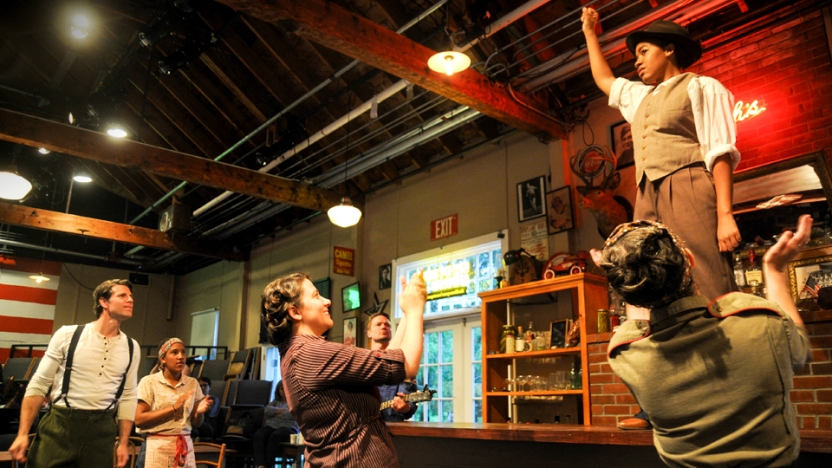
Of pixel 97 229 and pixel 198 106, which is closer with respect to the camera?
pixel 198 106

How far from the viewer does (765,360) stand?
1245 mm

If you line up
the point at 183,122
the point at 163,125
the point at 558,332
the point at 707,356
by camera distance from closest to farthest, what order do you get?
the point at 707,356 < the point at 558,332 < the point at 183,122 < the point at 163,125

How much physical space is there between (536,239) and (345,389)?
4992 millimetres

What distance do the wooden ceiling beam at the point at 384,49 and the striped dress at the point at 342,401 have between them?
3569mm

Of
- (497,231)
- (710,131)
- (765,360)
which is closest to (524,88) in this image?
(497,231)

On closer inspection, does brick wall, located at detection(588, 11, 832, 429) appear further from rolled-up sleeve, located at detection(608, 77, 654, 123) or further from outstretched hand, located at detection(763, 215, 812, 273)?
outstretched hand, located at detection(763, 215, 812, 273)

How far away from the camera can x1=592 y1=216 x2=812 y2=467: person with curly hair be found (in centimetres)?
125

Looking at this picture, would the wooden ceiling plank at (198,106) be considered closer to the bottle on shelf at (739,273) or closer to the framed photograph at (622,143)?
the framed photograph at (622,143)

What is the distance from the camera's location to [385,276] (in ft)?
28.6

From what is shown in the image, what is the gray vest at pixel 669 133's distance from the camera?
6.94 feet

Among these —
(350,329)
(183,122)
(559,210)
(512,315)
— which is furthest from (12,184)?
A: (559,210)

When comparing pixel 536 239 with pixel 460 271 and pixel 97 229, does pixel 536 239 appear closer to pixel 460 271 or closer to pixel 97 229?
pixel 460 271

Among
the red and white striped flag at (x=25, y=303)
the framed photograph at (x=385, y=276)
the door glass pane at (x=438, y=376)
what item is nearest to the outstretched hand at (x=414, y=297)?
the door glass pane at (x=438, y=376)

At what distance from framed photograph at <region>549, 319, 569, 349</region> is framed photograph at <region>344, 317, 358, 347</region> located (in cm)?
368
